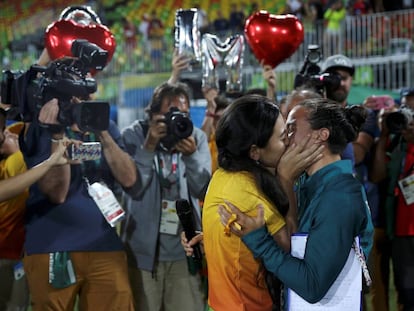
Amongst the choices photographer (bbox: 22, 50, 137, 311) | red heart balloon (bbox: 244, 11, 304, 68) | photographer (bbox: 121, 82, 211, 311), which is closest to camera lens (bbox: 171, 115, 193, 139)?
photographer (bbox: 121, 82, 211, 311)

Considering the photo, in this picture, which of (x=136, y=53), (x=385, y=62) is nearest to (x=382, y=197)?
(x=385, y=62)

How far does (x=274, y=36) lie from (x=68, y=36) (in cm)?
141

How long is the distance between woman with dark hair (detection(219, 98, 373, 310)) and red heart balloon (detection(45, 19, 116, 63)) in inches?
70.1

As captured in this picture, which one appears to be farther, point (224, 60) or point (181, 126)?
point (224, 60)

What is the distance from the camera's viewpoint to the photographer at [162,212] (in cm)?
399

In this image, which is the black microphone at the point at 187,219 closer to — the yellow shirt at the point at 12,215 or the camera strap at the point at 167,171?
the camera strap at the point at 167,171

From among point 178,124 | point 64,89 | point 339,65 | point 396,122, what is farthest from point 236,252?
point 339,65

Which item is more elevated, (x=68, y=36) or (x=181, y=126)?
(x=68, y=36)

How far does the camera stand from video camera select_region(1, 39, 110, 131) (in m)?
3.26

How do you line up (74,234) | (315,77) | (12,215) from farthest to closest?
1. (315,77)
2. (12,215)
3. (74,234)

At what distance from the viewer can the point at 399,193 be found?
457cm

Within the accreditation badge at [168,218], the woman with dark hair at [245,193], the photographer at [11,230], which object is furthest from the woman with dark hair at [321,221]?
the photographer at [11,230]

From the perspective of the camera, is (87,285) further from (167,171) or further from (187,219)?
(187,219)

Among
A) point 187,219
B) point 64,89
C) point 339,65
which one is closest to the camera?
point 187,219
